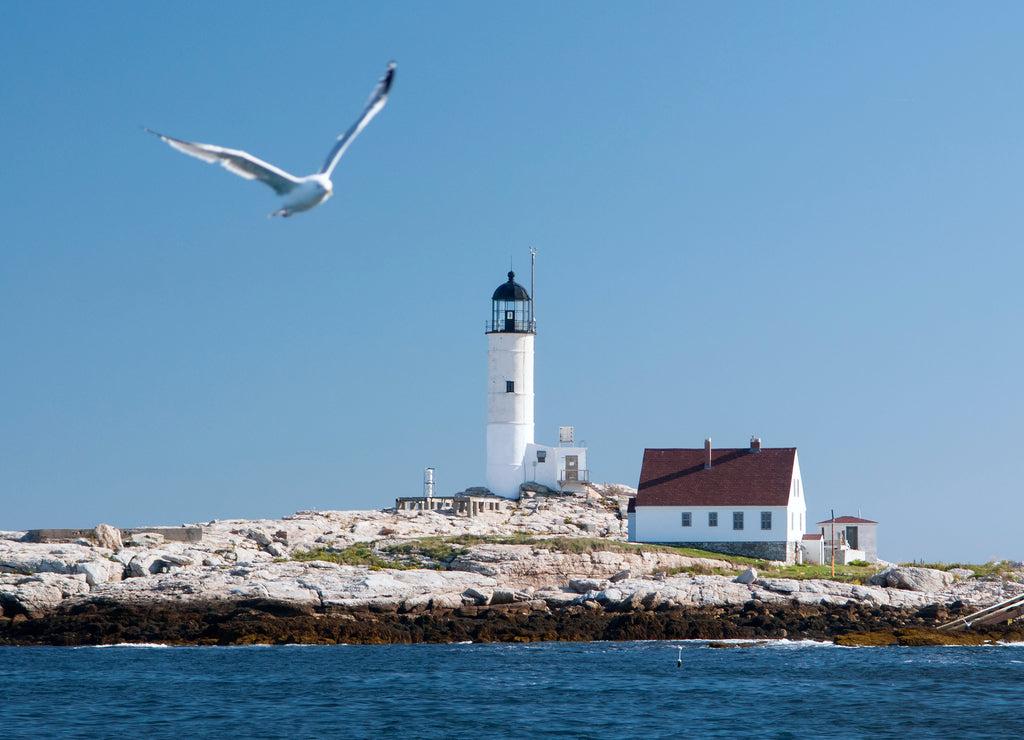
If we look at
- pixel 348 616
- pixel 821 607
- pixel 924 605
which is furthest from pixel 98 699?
pixel 924 605

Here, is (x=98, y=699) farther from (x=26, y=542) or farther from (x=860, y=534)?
(x=860, y=534)

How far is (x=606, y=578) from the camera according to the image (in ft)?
136

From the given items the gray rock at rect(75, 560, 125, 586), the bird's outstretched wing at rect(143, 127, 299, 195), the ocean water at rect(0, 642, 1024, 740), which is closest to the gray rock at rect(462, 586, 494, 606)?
the ocean water at rect(0, 642, 1024, 740)

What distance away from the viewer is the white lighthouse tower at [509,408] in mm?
56500

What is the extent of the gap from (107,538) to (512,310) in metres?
22.6

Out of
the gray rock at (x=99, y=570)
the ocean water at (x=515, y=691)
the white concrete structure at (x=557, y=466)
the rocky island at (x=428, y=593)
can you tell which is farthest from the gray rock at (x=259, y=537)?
the white concrete structure at (x=557, y=466)

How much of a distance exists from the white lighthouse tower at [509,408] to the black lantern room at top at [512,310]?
595 millimetres

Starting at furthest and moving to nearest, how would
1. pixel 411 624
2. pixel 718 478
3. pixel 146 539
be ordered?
pixel 718 478
pixel 146 539
pixel 411 624

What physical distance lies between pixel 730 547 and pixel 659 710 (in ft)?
69.8

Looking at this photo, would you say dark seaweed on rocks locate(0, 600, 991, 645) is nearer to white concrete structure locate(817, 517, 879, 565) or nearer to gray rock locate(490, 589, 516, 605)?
gray rock locate(490, 589, 516, 605)

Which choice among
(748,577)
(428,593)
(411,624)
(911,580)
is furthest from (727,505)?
(411,624)

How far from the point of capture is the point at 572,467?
56719mm

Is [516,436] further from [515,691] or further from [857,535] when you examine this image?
[515,691]

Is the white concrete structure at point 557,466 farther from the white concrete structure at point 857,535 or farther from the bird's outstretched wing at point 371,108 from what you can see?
the bird's outstretched wing at point 371,108
